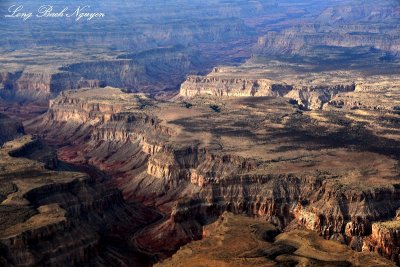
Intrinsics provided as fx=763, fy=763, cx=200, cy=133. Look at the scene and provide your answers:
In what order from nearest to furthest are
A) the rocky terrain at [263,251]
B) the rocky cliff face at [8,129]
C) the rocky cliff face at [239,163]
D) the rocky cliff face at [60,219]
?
the rocky terrain at [263,251]
the rocky cliff face at [60,219]
the rocky cliff face at [239,163]
the rocky cliff face at [8,129]

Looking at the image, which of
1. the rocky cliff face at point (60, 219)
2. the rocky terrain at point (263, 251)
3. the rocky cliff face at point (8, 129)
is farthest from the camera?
the rocky cliff face at point (8, 129)

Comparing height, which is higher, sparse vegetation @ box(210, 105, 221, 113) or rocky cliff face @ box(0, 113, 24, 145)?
sparse vegetation @ box(210, 105, 221, 113)

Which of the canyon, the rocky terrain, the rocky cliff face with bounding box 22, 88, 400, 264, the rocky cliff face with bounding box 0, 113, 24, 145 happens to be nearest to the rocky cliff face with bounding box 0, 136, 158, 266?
the canyon

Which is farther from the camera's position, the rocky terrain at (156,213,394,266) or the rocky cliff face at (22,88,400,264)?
the rocky cliff face at (22,88,400,264)

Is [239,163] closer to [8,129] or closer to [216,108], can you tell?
[216,108]

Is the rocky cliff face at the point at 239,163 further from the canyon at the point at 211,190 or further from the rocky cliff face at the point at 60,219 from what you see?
the rocky cliff face at the point at 60,219

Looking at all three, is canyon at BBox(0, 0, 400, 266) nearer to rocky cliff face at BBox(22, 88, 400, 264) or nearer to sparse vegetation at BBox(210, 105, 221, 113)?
rocky cliff face at BBox(22, 88, 400, 264)

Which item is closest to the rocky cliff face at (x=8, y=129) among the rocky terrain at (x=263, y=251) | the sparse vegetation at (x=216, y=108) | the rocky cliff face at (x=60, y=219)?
the rocky cliff face at (x=60, y=219)

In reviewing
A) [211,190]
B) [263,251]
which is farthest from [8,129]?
[263,251]

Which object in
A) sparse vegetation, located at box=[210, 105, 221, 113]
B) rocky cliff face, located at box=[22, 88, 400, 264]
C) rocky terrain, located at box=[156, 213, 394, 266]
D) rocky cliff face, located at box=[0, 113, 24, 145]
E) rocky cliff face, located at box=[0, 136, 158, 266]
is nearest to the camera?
rocky terrain, located at box=[156, 213, 394, 266]
